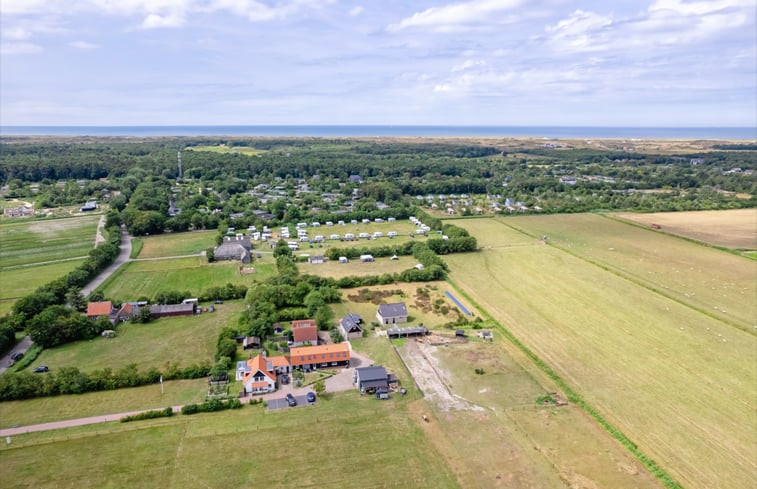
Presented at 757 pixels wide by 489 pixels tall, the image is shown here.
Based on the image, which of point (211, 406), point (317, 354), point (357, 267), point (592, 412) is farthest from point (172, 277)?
point (592, 412)

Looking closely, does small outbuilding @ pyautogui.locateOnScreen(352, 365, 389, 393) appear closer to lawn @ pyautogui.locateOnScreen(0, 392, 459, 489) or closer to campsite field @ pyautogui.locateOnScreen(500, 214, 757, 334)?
lawn @ pyautogui.locateOnScreen(0, 392, 459, 489)

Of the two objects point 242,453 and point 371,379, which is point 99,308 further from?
point 371,379

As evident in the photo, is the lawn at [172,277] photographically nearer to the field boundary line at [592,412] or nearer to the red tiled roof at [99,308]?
the red tiled roof at [99,308]

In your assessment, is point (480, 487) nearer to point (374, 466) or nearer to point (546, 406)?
point (374, 466)

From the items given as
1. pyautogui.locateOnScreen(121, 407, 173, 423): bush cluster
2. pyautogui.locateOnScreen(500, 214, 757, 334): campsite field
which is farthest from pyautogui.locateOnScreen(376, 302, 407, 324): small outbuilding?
pyautogui.locateOnScreen(500, 214, 757, 334): campsite field

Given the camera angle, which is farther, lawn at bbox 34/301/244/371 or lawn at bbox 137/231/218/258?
lawn at bbox 137/231/218/258
